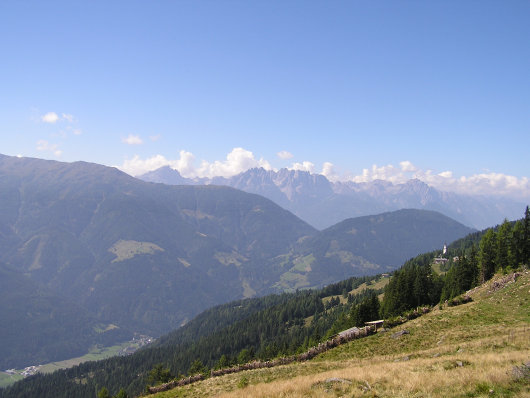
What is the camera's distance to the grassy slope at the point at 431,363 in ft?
67.3

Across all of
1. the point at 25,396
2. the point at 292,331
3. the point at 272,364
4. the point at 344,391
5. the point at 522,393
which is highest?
the point at 522,393

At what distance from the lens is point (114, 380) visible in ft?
636

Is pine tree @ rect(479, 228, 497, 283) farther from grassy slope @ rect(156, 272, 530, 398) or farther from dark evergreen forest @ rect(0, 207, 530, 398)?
grassy slope @ rect(156, 272, 530, 398)

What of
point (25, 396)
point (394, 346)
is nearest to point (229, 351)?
point (25, 396)

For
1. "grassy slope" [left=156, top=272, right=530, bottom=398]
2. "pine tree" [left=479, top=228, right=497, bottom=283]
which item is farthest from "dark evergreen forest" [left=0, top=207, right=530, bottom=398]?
"grassy slope" [left=156, top=272, right=530, bottom=398]

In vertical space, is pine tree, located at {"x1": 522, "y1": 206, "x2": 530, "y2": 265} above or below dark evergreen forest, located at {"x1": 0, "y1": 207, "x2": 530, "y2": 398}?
above

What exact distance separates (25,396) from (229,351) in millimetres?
133716

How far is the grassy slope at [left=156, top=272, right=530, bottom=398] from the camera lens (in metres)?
20.5

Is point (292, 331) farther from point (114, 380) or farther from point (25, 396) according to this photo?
point (25, 396)

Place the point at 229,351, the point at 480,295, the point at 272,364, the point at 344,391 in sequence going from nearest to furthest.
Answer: the point at 344,391
the point at 272,364
the point at 480,295
the point at 229,351

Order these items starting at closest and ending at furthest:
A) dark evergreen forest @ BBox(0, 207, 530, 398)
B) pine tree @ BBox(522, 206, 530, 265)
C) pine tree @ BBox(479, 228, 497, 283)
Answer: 1. pine tree @ BBox(522, 206, 530, 265)
2. pine tree @ BBox(479, 228, 497, 283)
3. dark evergreen forest @ BBox(0, 207, 530, 398)

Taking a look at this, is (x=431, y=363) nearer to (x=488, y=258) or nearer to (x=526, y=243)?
(x=526, y=243)

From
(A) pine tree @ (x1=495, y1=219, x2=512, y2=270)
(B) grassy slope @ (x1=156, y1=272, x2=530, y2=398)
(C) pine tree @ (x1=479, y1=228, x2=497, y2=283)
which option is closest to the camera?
(B) grassy slope @ (x1=156, y1=272, x2=530, y2=398)

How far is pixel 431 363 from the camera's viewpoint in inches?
1063
